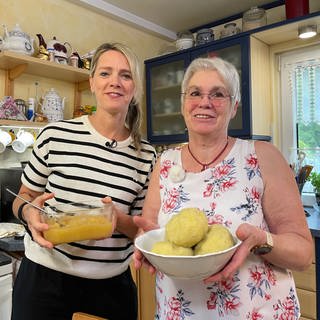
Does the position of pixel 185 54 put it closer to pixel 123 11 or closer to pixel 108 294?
pixel 123 11

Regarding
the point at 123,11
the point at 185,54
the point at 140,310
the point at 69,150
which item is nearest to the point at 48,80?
the point at 123,11

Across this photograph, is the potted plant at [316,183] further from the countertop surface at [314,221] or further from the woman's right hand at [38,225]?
the woman's right hand at [38,225]


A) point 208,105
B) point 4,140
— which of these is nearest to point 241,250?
point 208,105

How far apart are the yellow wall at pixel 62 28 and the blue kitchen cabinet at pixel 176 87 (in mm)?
346

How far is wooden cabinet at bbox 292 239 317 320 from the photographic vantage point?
1.66 meters

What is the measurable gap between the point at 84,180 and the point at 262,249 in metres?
0.57

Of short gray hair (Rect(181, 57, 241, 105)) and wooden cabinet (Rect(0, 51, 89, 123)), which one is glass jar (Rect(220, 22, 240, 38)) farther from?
short gray hair (Rect(181, 57, 241, 105))

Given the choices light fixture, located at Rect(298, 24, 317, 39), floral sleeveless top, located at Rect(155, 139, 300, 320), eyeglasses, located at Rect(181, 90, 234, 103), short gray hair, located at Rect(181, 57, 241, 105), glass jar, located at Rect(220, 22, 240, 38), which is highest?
glass jar, located at Rect(220, 22, 240, 38)

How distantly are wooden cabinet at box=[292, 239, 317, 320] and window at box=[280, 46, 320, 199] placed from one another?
913mm

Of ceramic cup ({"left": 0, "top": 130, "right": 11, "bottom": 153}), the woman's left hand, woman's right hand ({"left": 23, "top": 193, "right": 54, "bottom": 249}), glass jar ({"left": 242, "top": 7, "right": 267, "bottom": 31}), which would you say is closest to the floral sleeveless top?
the woman's left hand

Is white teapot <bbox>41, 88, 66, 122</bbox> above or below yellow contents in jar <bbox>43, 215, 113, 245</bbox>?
above

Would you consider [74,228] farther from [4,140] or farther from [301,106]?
[301,106]

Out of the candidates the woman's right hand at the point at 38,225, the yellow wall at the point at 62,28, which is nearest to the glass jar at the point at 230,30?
the yellow wall at the point at 62,28

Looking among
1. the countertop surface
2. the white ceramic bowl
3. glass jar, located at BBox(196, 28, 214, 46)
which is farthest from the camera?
glass jar, located at BBox(196, 28, 214, 46)
